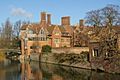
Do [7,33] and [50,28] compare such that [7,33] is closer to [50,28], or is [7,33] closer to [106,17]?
[50,28]

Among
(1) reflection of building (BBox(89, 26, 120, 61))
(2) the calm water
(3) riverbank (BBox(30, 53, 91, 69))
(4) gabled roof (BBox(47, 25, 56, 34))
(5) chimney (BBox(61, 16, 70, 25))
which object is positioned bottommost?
(2) the calm water

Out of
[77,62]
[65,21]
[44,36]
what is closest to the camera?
[77,62]

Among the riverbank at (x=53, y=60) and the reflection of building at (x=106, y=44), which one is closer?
the reflection of building at (x=106, y=44)

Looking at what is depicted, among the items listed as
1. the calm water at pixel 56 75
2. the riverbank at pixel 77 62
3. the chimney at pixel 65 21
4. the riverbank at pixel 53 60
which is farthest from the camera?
the chimney at pixel 65 21

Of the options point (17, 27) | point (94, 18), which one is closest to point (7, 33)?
point (17, 27)

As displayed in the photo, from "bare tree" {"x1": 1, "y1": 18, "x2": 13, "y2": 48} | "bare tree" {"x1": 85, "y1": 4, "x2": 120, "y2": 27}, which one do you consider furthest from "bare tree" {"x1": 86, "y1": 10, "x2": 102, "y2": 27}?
"bare tree" {"x1": 1, "y1": 18, "x2": 13, "y2": 48}

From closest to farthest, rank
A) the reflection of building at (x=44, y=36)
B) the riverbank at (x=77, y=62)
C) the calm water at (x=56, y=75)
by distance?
the calm water at (x=56, y=75), the riverbank at (x=77, y=62), the reflection of building at (x=44, y=36)

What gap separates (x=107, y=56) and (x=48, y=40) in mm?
31410

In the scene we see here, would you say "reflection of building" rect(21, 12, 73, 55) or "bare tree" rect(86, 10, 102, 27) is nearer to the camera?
"bare tree" rect(86, 10, 102, 27)

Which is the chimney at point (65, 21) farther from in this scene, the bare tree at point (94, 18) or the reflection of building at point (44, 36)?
the bare tree at point (94, 18)

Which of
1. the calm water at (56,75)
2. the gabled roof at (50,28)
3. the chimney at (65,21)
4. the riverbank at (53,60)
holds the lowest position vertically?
the calm water at (56,75)

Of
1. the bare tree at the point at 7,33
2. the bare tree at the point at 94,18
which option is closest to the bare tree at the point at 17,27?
the bare tree at the point at 7,33

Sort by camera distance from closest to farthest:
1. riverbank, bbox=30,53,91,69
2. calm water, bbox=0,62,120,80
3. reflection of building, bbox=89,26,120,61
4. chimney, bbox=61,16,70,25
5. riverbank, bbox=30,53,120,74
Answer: calm water, bbox=0,62,120,80, riverbank, bbox=30,53,120,74, reflection of building, bbox=89,26,120,61, riverbank, bbox=30,53,91,69, chimney, bbox=61,16,70,25

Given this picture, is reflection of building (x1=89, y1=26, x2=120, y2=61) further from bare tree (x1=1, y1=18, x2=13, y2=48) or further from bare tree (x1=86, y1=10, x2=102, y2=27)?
bare tree (x1=1, y1=18, x2=13, y2=48)
